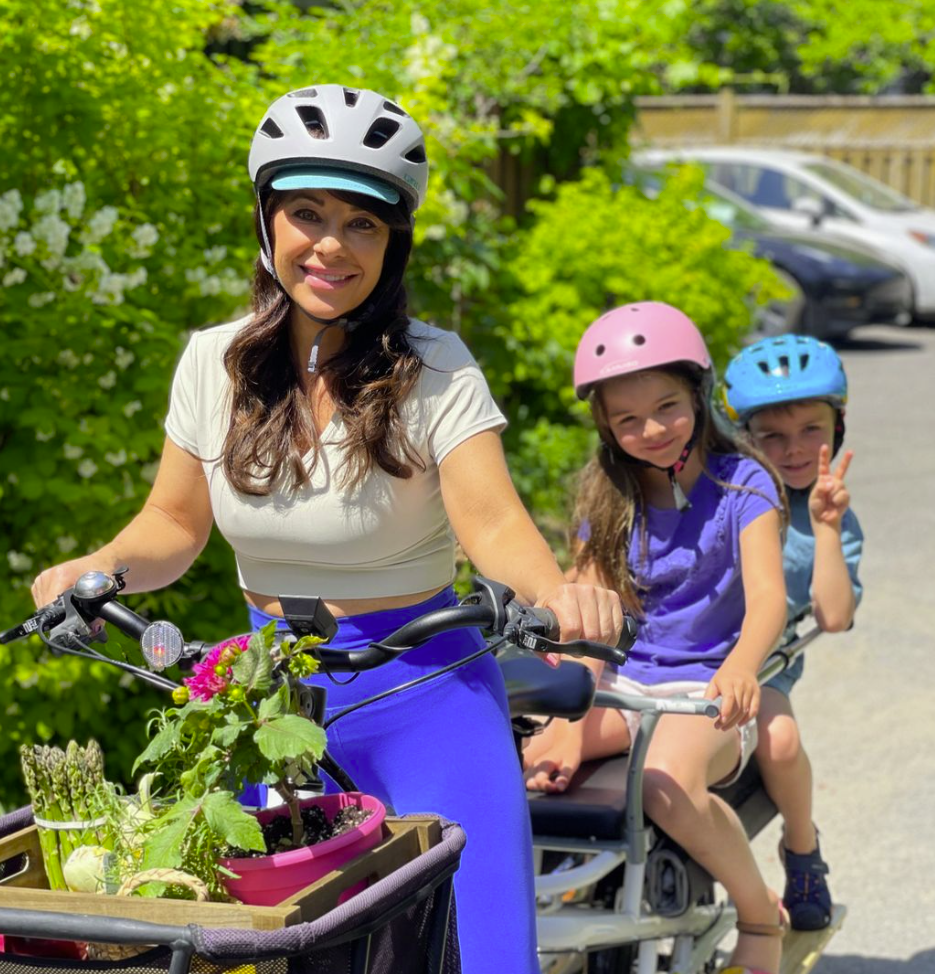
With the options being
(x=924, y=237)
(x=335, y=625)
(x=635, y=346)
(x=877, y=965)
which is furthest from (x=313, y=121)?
(x=924, y=237)

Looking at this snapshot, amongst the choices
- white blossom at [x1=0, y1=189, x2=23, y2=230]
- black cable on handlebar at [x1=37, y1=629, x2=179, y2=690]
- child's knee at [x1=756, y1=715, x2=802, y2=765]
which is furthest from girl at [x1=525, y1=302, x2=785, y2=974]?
white blossom at [x1=0, y1=189, x2=23, y2=230]

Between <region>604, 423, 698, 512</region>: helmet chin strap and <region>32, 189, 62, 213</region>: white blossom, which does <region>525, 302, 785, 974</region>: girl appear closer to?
<region>604, 423, 698, 512</region>: helmet chin strap

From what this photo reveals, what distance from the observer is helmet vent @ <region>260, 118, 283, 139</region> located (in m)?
2.61

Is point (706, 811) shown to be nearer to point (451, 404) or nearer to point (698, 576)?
point (698, 576)

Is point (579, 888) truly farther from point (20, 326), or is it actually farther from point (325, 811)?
point (20, 326)

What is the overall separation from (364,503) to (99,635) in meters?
0.46

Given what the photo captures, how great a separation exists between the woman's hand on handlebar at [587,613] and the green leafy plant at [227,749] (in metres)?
0.39

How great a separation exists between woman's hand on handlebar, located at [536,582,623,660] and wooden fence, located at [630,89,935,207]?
1960 cm

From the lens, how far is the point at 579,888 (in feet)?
11.5

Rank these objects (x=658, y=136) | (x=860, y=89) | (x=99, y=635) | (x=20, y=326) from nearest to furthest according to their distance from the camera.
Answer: (x=99, y=635) → (x=20, y=326) → (x=658, y=136) → (x=860, y=89)

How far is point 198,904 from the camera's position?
189 cm

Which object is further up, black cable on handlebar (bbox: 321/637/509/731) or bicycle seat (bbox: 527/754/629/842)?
black cable on handlebar (bbox: 321/637/509/731)

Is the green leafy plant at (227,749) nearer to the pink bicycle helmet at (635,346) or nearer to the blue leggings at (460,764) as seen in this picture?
the blue leggings at (460,764)

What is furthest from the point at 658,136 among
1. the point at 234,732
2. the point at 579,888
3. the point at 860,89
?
the point at 234,732
